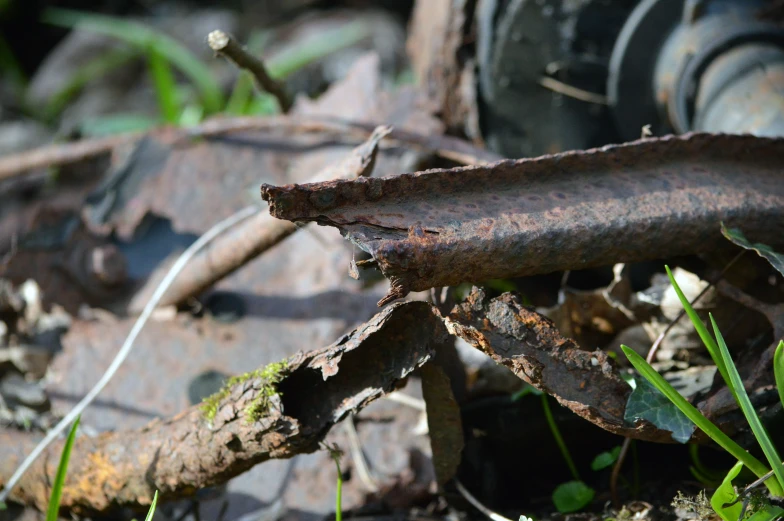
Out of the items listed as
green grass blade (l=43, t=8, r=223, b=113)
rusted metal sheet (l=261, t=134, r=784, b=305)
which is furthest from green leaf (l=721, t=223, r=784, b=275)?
green grass blade (l=43, t=8, r=223, b=113)

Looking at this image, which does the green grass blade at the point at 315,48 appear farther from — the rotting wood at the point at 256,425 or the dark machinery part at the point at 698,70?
the rotting wood at the point at 256,425

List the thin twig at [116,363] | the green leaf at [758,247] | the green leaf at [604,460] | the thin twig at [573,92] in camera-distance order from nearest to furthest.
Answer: the green leaf at [758,247], the green leaf at [604,460], the thin twig at [116,363], the thin twig at [573,92]

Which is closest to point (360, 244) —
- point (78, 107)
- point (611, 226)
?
point (611, 226)

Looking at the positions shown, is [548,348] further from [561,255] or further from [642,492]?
[642,492]

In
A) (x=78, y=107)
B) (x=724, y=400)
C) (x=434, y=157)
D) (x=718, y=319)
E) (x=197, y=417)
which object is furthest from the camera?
(x=78, y=107)

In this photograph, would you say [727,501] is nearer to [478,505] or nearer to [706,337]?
[706,337]

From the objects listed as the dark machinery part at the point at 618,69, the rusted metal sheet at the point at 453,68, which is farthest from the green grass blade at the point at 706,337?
the rusted metal sheet at the point at 453,68
